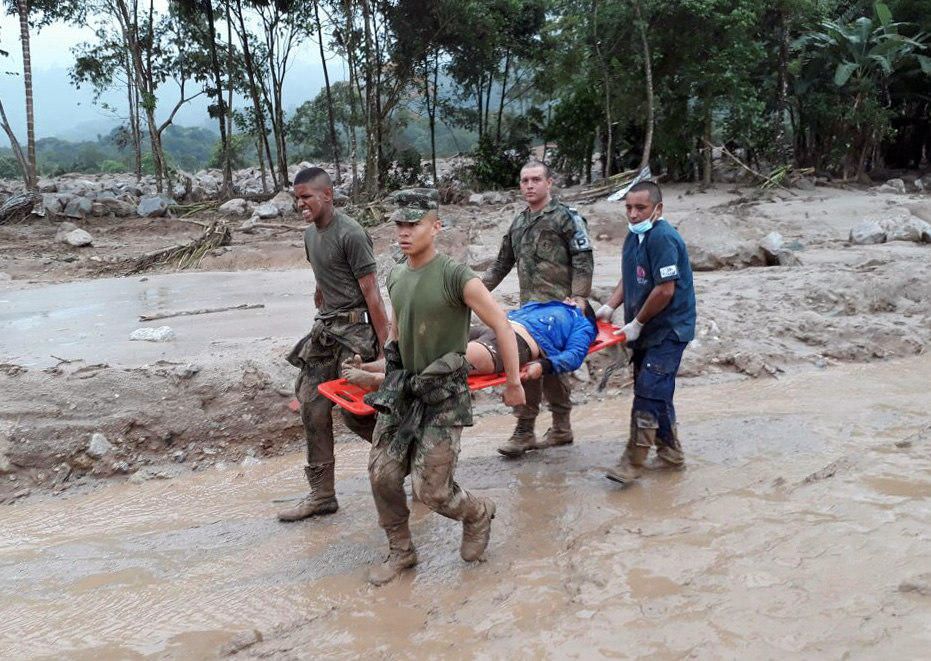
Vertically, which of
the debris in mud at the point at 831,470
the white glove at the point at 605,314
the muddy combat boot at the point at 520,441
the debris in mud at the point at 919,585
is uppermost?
the white glove at the point at 605,314

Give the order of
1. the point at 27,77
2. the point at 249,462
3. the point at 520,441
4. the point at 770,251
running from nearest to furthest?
the point at 520,441 < the point at 249,462 < the point at 770,251 < the point at 27,77

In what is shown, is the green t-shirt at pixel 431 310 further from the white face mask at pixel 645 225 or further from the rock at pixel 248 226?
the rock at pixel 248 226

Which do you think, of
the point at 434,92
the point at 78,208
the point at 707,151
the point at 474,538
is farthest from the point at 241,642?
the point at 434,92

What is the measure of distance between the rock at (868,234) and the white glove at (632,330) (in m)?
8.32

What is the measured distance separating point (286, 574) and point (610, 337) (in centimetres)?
218

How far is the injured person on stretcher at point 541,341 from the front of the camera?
12.6 ft

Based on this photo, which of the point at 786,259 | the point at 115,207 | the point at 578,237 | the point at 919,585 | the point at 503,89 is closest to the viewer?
the point at 919,585

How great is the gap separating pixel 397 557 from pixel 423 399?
30.4 inches

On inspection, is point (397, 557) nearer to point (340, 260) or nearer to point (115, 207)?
point (340, 260)

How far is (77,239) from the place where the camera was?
1446 cm

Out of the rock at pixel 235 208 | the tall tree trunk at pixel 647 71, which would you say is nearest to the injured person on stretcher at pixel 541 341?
the tall tree trunk at pixel 647 71

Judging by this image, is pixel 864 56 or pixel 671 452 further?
pixel 864 56

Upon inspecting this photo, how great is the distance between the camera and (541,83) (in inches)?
774

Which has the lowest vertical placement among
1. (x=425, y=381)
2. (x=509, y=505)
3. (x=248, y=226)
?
(x=509, y=505)
